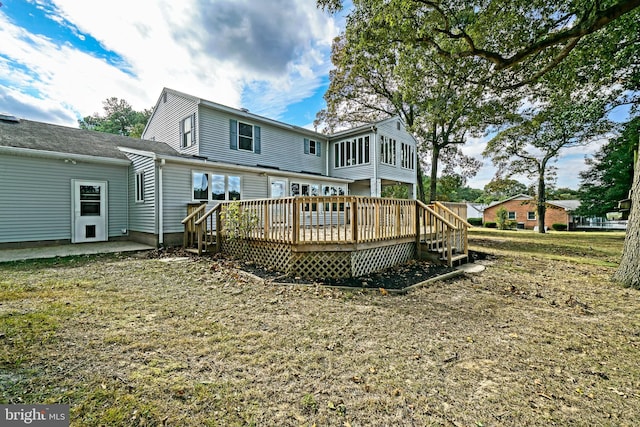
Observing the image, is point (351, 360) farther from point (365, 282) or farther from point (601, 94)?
point (601, 94)

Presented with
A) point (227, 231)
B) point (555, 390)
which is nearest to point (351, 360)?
point (555, 390)

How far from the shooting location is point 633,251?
233 inches

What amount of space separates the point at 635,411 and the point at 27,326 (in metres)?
6.25

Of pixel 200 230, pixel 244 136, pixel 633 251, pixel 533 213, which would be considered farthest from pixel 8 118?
pixel 533 213

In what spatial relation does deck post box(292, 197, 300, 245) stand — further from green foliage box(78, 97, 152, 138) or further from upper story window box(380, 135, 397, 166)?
green foliage box(78, 97, 152, 138)

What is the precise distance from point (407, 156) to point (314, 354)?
58.2 ft

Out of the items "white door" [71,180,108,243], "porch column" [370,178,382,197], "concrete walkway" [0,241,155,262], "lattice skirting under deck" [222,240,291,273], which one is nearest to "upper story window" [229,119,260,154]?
"white door" [71,180,108,243]

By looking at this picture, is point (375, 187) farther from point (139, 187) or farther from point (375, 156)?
point (139, 187)

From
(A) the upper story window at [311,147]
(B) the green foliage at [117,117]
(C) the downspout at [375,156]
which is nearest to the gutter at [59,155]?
(A) the upper story window at [311,147]

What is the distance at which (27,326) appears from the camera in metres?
3.28

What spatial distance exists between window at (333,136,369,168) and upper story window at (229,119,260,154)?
5.62 m

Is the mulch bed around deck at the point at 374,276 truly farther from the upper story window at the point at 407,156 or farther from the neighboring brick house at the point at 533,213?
the neighboring brick house at the point at 533,213

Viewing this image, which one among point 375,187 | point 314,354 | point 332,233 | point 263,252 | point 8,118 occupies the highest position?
point 8,118

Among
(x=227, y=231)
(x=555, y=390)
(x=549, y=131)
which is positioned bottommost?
(x=555, y=390)
